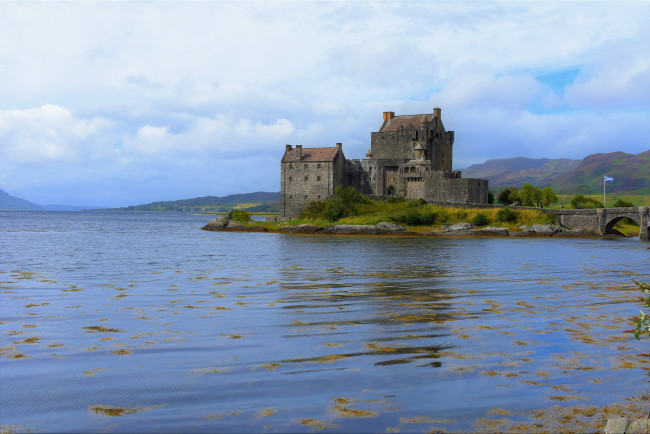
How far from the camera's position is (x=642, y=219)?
63.8 metres

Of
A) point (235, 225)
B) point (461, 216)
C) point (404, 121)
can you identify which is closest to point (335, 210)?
point (235, 225)

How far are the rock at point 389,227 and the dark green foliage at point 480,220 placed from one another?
8.44 metres

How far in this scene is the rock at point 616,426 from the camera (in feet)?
22.9

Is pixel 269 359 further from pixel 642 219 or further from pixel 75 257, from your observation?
pixel 642 219

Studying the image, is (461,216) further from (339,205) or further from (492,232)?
(339,205)

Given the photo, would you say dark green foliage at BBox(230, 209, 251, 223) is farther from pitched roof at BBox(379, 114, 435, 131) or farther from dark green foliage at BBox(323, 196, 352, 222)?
pitched roof at BBox(379, 114, 435, 131)

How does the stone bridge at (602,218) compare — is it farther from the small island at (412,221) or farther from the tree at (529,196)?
the tree at (529,196)

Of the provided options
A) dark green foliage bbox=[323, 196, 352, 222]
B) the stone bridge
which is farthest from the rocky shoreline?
dark green foliage bbox=[323, 196, 352, 222]

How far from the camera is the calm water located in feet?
26.5

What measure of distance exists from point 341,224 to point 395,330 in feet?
195

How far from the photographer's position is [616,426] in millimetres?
7031

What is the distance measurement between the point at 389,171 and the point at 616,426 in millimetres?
79653

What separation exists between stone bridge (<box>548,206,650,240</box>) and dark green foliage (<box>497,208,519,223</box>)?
14.8 feet

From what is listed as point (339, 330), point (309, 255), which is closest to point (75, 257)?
point (309, 255)
